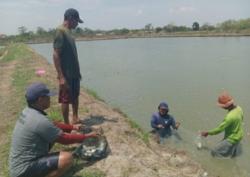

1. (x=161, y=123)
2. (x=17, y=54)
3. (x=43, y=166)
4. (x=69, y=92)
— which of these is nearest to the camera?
(x=43, y=166)

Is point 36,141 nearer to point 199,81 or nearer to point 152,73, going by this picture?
point 199,81

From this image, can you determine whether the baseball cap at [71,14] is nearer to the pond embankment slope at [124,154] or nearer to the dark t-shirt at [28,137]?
the pond embankment slope at [124,154]

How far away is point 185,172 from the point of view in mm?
6918

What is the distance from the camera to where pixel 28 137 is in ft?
16.7

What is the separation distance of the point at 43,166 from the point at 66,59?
→ 2.84 metres

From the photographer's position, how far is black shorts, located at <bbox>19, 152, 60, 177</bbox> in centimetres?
517

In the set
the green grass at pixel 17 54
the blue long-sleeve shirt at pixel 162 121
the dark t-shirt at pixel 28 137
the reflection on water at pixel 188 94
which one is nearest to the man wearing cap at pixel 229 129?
the reflection on water at pixel 188 94

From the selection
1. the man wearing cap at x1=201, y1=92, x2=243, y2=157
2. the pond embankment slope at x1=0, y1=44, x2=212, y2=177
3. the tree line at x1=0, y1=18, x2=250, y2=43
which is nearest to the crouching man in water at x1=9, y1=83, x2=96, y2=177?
the pond embankment slope at x1=0, y1=44, x2=212, y2=177

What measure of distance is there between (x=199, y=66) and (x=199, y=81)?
276 inches

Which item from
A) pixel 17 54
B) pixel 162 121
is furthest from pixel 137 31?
pixel 162 121

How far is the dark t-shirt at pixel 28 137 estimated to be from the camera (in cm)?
509

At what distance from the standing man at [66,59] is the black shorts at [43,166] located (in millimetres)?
2346

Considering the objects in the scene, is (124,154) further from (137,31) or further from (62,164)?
(137,31)

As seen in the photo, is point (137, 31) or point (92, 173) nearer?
point (92, 173)
